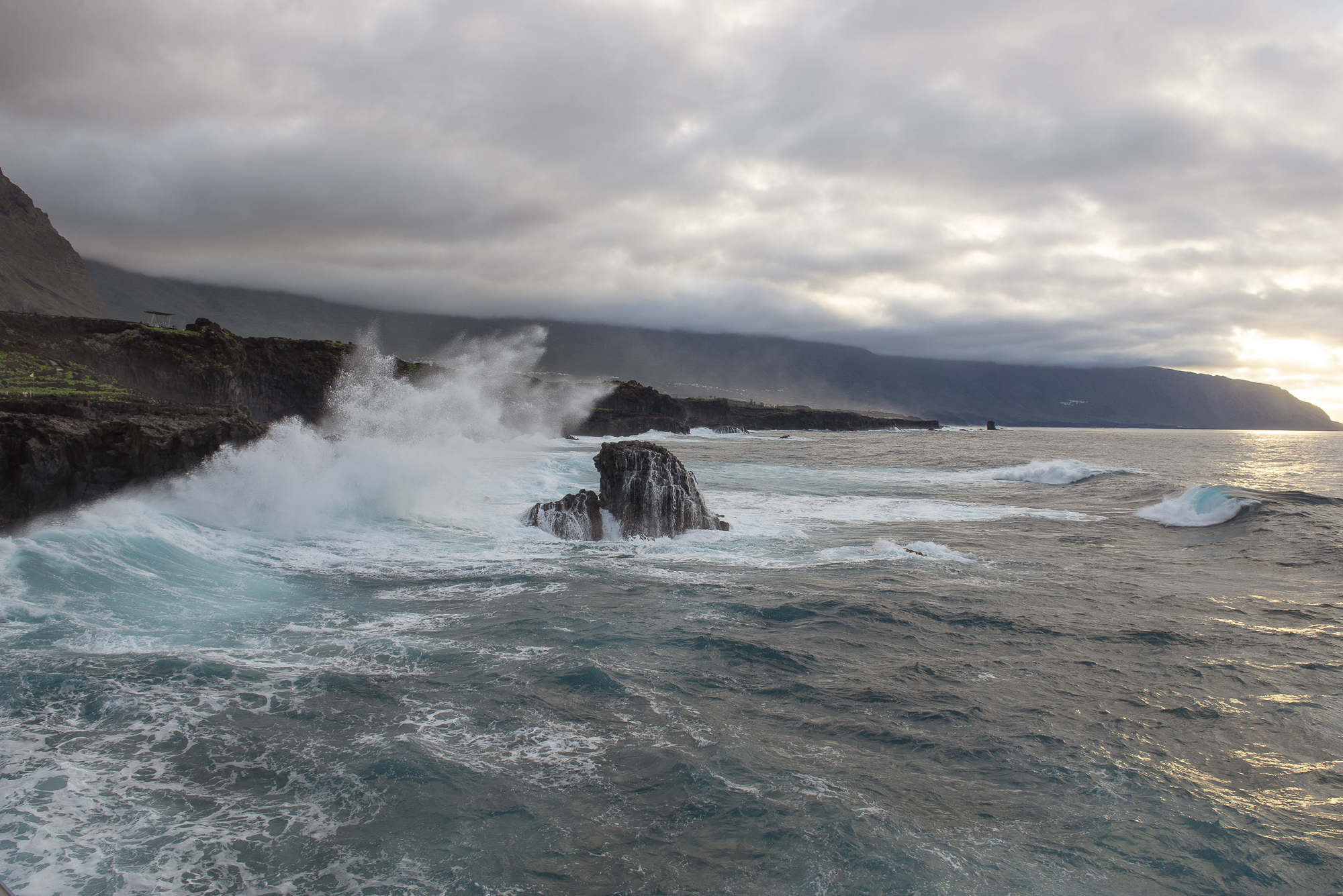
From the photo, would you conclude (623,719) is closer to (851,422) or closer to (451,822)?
(451,822)

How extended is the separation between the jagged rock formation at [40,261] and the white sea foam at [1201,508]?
11479 cm

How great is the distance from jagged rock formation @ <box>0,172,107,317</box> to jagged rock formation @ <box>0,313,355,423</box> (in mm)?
65365

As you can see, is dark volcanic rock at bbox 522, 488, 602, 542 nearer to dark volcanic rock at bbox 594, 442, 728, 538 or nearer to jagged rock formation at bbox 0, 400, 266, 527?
dark volcanic rock at bbox 594, 442, 728, 538

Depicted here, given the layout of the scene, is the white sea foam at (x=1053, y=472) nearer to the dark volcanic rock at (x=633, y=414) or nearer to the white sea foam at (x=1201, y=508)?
the white sea foam at (x=1201, y=508)

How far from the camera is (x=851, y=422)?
5187 inches

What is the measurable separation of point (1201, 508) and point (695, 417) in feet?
315

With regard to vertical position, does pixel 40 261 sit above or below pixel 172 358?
above

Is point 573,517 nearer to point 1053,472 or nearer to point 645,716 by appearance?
point 645,716

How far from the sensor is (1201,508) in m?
20.4

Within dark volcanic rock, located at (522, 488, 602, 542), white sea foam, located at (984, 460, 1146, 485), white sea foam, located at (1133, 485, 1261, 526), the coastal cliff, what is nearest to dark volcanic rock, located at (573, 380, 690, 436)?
the coastal cliff

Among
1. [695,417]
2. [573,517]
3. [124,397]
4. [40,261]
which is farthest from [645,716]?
[40,261]

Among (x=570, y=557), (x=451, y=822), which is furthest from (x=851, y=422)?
(x=451, y=822)

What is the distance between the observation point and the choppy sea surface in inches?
168

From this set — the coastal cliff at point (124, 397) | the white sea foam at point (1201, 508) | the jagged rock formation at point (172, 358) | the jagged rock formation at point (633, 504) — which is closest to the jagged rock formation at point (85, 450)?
the coastal cliff at point (124, 397)
